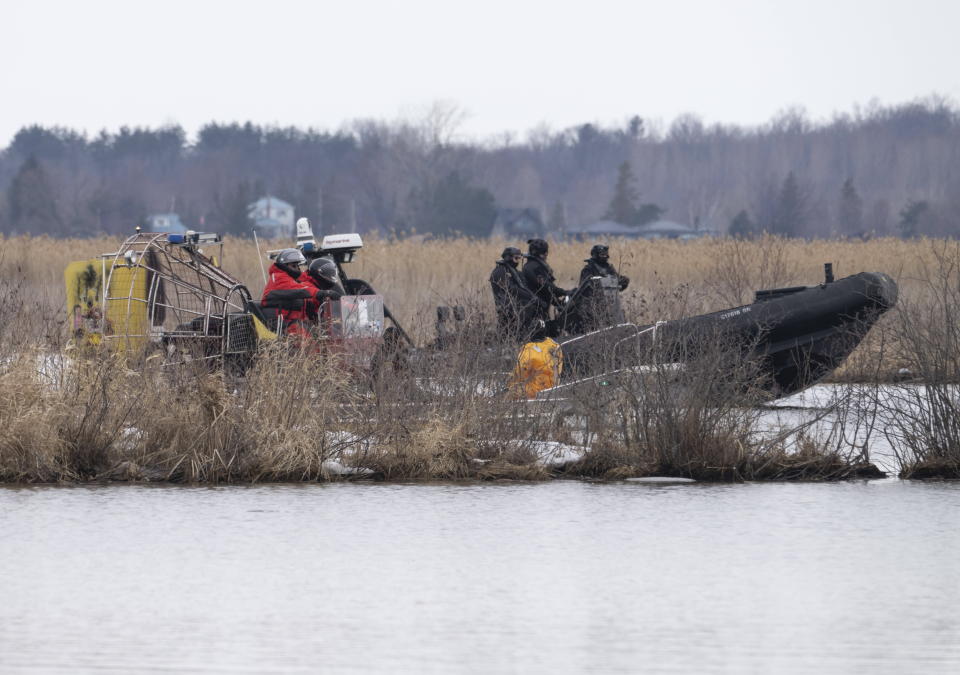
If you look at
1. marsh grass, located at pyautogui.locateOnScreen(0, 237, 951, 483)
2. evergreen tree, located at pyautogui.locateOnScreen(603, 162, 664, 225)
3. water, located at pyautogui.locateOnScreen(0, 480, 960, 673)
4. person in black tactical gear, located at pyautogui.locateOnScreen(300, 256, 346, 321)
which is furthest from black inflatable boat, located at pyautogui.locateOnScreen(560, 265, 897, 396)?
evergreen tree, located at pyautogui.locateOnScreen(603, 162, 664, 225)

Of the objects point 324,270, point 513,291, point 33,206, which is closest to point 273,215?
point 33,206

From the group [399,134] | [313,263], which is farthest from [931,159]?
[313,263]

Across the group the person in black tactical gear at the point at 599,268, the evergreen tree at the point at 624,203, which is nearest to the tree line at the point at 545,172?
the evergreen tree at the point at 624,203

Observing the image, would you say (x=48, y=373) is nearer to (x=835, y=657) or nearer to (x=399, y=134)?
(x=835, y=657)

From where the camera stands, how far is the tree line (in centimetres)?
11431

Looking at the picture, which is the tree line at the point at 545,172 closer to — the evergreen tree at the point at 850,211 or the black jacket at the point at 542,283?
the evergreen tree at the point at 850,211

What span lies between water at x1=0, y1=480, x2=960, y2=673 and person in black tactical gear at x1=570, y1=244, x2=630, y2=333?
11.0 feet

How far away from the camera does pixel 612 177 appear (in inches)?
5866

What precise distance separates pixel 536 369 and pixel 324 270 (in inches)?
80.6

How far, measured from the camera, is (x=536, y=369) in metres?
13.7

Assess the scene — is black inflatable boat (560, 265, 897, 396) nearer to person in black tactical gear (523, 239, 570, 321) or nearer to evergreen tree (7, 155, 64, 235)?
person in black tactical gear (523, 239, 570, 321)

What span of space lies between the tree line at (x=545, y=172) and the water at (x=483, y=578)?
306 feet

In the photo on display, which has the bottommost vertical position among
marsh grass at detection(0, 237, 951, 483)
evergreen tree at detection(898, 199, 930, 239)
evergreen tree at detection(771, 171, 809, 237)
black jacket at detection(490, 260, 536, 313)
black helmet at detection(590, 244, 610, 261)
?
A: marsh grass at detection(0, 237, 951, 483)

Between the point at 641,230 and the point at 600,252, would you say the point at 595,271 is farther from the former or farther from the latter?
the point at 641,230
